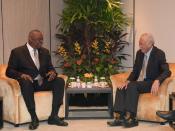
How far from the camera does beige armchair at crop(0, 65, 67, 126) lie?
5039 millimetres

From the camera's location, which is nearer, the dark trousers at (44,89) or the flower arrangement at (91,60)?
the dark trousers at (44,89)

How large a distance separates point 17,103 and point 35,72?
533mm

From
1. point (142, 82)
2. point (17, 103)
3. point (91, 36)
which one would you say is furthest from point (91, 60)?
point (17, 103)

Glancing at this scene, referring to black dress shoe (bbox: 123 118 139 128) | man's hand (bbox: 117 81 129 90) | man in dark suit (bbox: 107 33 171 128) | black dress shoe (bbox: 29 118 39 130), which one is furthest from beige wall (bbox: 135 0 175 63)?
black dress shoe (bbox: 29 118 39 130)

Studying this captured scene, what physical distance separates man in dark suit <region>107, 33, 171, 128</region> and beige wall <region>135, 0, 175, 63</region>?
49.7 inches

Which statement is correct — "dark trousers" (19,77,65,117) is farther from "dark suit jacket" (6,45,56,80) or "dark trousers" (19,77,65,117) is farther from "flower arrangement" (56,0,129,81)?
"flower arrangement" (56,0,129,81)

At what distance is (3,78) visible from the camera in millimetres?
5219

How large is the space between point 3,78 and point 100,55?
5.99 feet

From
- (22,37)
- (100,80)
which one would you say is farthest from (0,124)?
(22,37)

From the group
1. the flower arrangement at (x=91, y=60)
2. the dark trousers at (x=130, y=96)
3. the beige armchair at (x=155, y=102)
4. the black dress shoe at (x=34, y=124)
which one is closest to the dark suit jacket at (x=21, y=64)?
the black dress shoe at (x=34, y=124)

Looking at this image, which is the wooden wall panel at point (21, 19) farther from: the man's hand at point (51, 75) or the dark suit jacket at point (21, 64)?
the man's hand at point (51, 75)

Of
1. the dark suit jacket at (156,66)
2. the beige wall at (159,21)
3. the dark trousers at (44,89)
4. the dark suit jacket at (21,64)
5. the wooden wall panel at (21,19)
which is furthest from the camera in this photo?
the wooden wall panel at (21,19)

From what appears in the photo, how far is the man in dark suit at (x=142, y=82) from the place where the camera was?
5.06m

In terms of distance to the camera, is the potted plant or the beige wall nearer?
the potted plant
